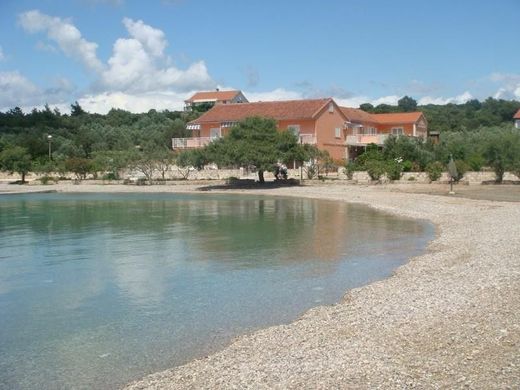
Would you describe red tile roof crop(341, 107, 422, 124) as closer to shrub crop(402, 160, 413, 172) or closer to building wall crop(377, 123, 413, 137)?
building wall crop(377, 123, 413, 137)

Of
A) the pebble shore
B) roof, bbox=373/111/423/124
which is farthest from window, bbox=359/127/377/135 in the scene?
the pebble shore

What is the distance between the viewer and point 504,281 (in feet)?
42.4

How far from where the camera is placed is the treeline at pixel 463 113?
276 ft

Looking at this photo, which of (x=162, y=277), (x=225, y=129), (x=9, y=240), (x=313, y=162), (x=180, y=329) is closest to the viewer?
(x=180, y=329)

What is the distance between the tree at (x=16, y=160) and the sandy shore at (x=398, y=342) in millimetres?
53060

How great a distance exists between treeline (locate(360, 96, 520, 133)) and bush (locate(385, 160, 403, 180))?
32.0 metres

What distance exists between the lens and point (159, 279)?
16094 millimetres

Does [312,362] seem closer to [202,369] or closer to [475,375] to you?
[202,369]

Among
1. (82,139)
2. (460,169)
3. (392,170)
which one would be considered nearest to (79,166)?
(82,139)

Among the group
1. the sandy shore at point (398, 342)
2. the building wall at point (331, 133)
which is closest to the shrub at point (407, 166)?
the building wall at point (331, 133)

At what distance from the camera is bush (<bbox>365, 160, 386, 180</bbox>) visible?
1847 inches

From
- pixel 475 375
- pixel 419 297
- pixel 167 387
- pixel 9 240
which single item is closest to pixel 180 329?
pixel 167 387

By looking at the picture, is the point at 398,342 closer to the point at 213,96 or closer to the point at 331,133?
the point at 331,133

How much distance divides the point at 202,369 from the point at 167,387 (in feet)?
2.40
